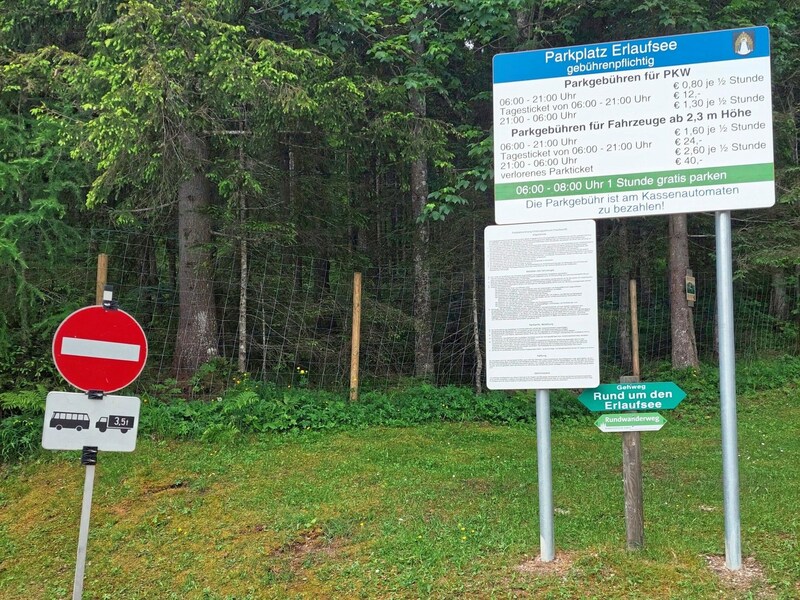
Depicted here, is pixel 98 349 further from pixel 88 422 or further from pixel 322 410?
pixel 322 410

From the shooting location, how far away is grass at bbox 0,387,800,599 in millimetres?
4414

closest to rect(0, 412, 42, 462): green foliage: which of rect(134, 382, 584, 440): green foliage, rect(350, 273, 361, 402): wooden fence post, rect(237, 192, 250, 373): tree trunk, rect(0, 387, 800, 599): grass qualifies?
rect(0, 387, 800, 599): grass

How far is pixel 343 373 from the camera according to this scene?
9969 mm

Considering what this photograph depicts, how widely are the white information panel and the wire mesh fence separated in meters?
5.52

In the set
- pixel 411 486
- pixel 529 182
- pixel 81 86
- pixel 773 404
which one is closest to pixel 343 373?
pixel 411 486

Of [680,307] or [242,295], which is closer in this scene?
[242,295]

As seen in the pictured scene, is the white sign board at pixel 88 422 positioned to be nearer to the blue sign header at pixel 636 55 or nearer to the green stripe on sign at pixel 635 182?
the green stripe on sign at pixel 635 182

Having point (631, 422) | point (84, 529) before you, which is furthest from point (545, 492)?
point (84, 529)

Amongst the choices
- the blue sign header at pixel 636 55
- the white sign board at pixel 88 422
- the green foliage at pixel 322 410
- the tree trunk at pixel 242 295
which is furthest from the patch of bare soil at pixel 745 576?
the tree trunk at pixel 242 295

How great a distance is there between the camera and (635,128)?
15.0 ft

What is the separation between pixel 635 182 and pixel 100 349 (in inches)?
156

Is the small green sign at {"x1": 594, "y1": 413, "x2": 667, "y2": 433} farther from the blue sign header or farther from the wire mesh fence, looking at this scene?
the wire mesh fence

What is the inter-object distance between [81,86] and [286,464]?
5.12 metres

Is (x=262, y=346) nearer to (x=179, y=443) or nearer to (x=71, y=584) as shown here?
(x=179, y=443)
